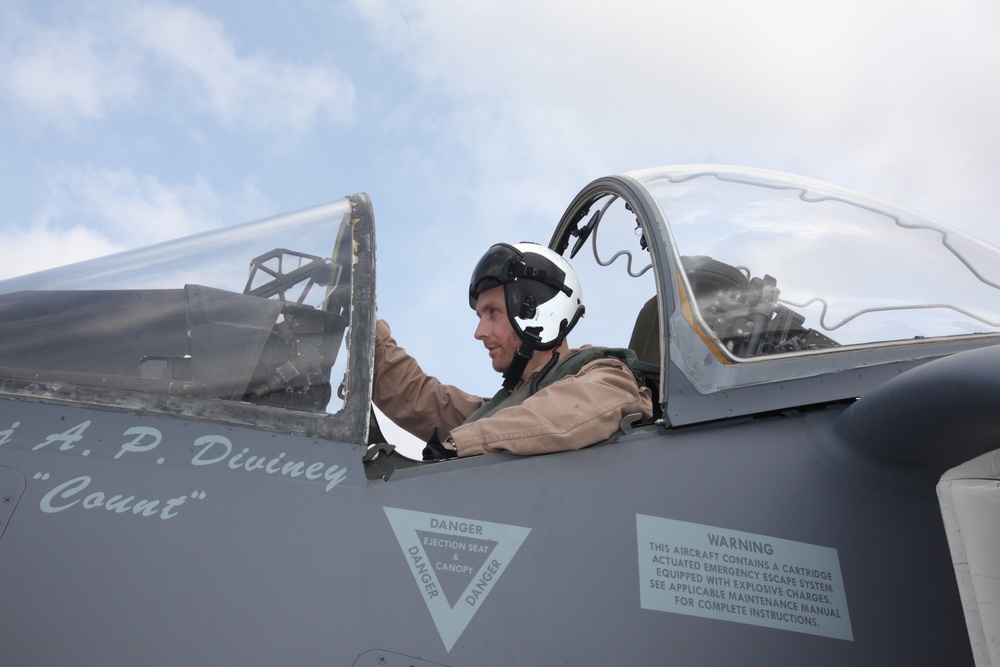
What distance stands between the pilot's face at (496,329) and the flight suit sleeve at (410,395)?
35 centimetres

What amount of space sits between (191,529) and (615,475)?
3.68 ft

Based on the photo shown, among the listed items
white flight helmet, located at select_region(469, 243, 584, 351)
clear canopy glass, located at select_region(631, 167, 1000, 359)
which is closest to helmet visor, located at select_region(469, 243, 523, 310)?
white flight helmet, located at select_region(469, 243, 584, 351)

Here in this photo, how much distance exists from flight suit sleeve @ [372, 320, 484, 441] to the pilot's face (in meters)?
0.35

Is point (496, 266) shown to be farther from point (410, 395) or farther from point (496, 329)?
point (410, 395)

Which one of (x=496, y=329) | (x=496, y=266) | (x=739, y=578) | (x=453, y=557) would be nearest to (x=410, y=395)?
(x=496, y=329)

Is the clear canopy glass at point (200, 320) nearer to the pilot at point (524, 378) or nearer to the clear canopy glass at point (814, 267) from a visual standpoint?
the pilot at point (524, 378)

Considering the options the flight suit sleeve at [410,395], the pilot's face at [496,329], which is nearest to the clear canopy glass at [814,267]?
the pilot's face at [496,329]

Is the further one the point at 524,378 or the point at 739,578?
the point at 524,378

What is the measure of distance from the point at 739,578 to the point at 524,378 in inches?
61.5

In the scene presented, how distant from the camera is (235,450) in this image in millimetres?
2203

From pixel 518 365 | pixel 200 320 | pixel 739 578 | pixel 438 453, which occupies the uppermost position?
pixel 518 365

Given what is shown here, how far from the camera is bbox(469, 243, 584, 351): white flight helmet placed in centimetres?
349

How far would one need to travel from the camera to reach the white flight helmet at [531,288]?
11.5ft

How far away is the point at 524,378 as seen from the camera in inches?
146
